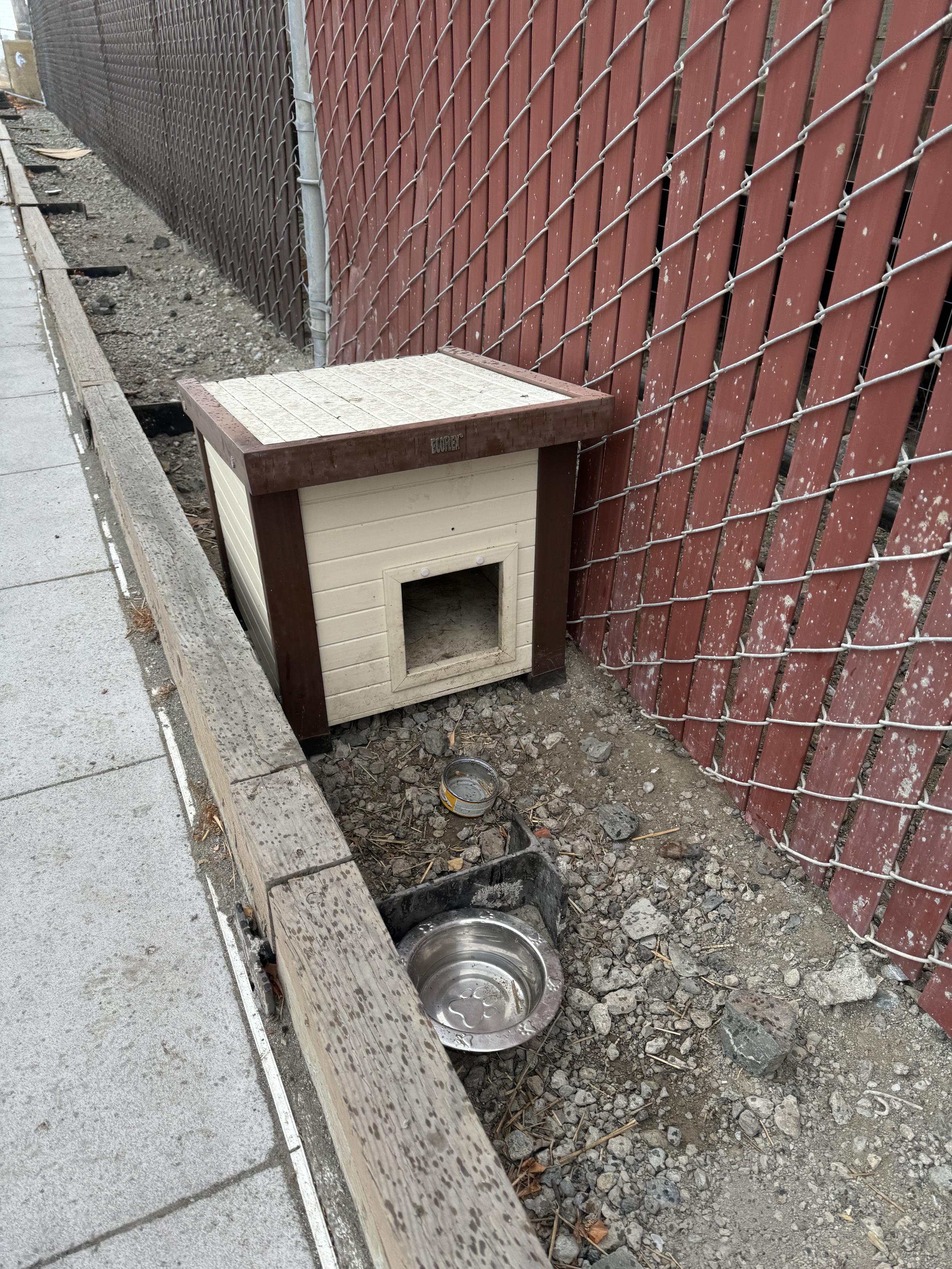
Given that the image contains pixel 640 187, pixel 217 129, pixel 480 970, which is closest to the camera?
pixel 480 970

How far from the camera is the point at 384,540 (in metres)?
2.64

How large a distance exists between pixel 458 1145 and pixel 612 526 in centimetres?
201

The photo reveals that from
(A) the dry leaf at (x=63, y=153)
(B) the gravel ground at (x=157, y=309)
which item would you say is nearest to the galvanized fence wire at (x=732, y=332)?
(B) the gravel ground at (x=157, y=309)

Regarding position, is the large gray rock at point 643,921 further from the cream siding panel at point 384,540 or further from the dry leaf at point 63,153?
the dry leaf at point 63,153

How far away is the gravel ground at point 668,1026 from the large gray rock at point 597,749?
10 mm

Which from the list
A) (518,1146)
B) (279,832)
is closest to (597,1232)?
(518,1146)

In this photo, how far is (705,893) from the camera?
2385 mm

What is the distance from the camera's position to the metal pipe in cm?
450

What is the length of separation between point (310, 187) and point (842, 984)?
4648 mm

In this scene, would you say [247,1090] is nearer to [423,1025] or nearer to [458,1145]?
[423,1025]

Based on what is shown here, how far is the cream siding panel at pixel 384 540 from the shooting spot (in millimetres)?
2549

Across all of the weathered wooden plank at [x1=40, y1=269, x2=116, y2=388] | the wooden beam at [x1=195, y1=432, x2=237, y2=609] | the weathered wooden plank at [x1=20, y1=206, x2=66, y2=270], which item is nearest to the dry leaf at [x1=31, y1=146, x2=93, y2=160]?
the weathered wooden plank at [x1=20, y1=206, x2=66, y2=270]

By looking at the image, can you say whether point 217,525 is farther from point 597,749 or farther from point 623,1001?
point 623,1001

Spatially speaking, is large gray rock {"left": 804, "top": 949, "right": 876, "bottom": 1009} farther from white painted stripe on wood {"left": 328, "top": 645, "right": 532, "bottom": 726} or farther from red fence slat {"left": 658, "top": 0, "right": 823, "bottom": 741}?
white painted stripe on wood {"left": 328, "top": 645, "right": 532, "bottom": 726}
